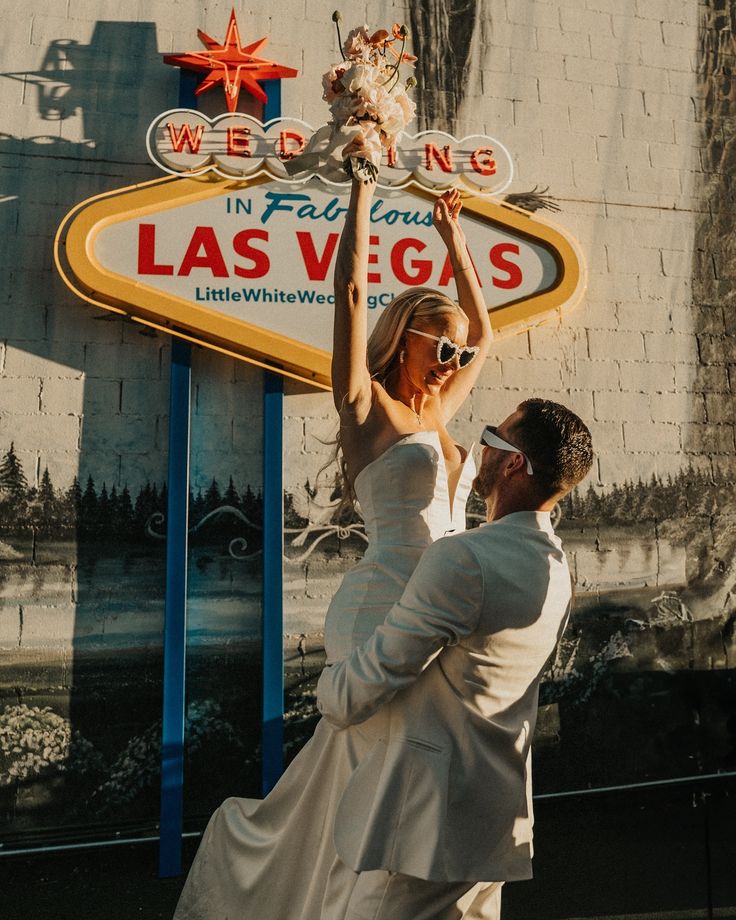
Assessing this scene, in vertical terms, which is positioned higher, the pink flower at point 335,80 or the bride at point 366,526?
the pink flower at point 335,80

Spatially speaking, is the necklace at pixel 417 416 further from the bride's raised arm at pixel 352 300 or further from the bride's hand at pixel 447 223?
the bride's hand at pixel 447 223

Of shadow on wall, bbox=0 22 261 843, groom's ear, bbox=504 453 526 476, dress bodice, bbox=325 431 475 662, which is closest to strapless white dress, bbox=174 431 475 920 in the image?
dress bodice, bbox=325 431 475 662

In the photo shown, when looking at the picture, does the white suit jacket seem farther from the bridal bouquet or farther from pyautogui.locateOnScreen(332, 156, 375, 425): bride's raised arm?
the bridal bouquet

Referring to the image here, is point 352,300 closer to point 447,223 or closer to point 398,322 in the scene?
point 398,322

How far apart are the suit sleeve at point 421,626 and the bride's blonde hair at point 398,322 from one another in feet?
2.27

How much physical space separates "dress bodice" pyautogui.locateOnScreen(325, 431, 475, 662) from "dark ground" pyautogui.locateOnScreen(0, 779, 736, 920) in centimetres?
203

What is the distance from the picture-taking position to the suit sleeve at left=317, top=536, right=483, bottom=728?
152 centimetres

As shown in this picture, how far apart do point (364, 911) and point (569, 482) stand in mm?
912

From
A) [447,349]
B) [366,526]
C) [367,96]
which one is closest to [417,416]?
[447,349]

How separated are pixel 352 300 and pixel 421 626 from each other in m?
0.81

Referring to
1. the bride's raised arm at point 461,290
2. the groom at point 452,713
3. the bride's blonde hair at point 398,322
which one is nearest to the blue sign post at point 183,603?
the bride's raised arm at point 461,290

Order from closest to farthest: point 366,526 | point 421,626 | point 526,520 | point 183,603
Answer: point 421,626
point 526,520
point 366,526
point 183,603

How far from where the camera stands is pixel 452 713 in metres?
1.61

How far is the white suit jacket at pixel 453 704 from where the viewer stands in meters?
1.54
